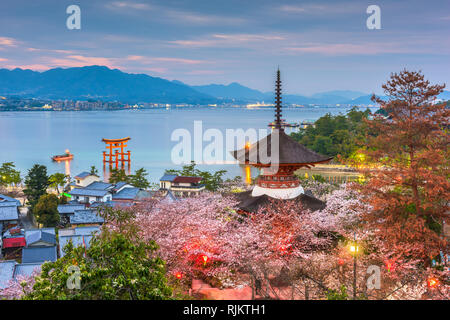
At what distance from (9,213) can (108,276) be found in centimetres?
2176

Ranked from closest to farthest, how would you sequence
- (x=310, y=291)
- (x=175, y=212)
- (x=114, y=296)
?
(x=114, y=296)
(x=310, y=291)
(x=175, y=212)

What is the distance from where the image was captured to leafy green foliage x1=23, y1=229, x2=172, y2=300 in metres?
5.95

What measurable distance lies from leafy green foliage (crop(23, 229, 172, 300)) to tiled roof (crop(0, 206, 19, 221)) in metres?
20.0

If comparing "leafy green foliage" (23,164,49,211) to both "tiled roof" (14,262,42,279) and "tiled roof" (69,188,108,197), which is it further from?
"tiled roof" (14,262,42,279)

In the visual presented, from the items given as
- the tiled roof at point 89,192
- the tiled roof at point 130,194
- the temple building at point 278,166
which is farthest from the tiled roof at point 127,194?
the temple building at point 278,166

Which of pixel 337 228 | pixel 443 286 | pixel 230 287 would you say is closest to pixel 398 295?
pixel 443 286

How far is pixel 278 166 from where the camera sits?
43.8ft

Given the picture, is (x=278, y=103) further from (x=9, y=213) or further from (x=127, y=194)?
(x=127, y=194)

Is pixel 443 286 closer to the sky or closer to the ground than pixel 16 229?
closer to the sky

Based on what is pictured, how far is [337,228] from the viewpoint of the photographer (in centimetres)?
1289

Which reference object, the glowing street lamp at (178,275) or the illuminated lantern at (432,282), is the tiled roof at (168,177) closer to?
the glowing street lamp at (178,275)

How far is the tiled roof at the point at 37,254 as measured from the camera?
18.0 metres

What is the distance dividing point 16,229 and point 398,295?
20.2 metres
